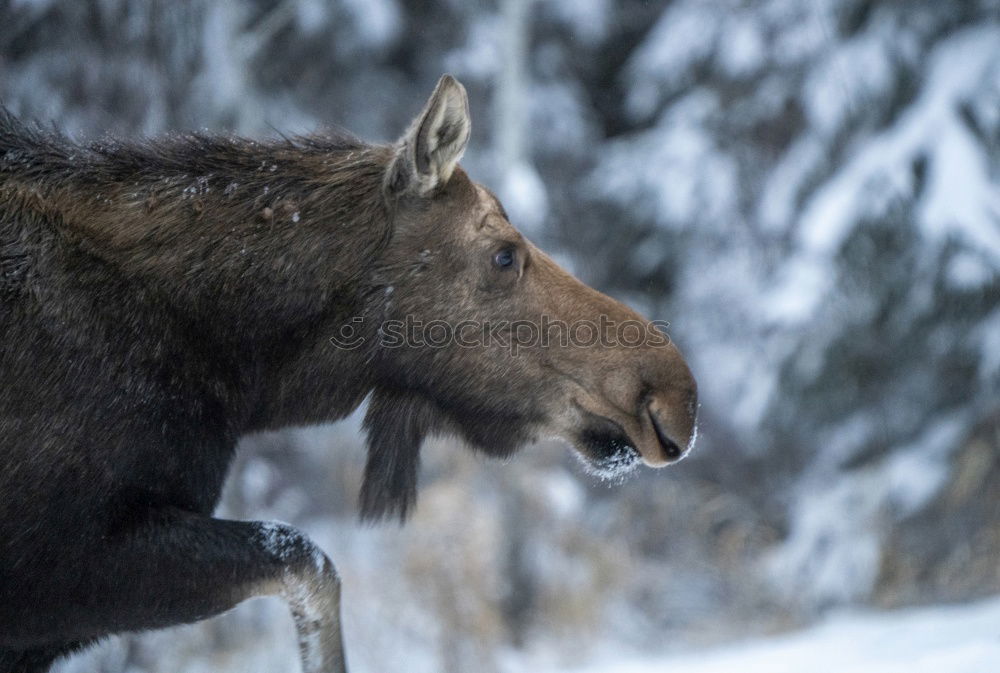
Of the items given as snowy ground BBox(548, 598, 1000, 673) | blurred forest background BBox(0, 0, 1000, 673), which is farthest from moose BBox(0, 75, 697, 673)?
blurred forest background BBox(0, 0, 1000, 673)

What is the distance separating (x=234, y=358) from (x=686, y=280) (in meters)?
8.91

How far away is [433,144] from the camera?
304cm

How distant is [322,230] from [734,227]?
27.3 ft

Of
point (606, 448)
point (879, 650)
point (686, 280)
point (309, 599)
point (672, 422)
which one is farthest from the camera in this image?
point (686, 280)

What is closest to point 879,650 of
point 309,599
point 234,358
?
point 309,599

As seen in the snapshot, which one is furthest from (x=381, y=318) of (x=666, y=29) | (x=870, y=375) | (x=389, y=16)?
(x=666, y=29)

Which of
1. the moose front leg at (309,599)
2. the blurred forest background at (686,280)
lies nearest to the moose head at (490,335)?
the moose front leg at (309,599)

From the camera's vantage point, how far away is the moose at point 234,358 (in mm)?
2566

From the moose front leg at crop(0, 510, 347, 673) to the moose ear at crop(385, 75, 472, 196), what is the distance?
1109mm

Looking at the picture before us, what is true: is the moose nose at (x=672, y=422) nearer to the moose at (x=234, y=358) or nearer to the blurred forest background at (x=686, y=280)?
the moose at (x=234, y=358)

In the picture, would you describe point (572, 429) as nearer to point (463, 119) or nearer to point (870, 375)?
point (463, 119)

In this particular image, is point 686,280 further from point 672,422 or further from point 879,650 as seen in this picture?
point 672,422

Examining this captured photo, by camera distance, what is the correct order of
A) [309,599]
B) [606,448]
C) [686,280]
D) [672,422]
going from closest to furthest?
1. [309,599]
2. [672,422]
3. [606,448]
4. [686,280]

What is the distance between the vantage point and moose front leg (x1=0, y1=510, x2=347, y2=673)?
2.54 m
